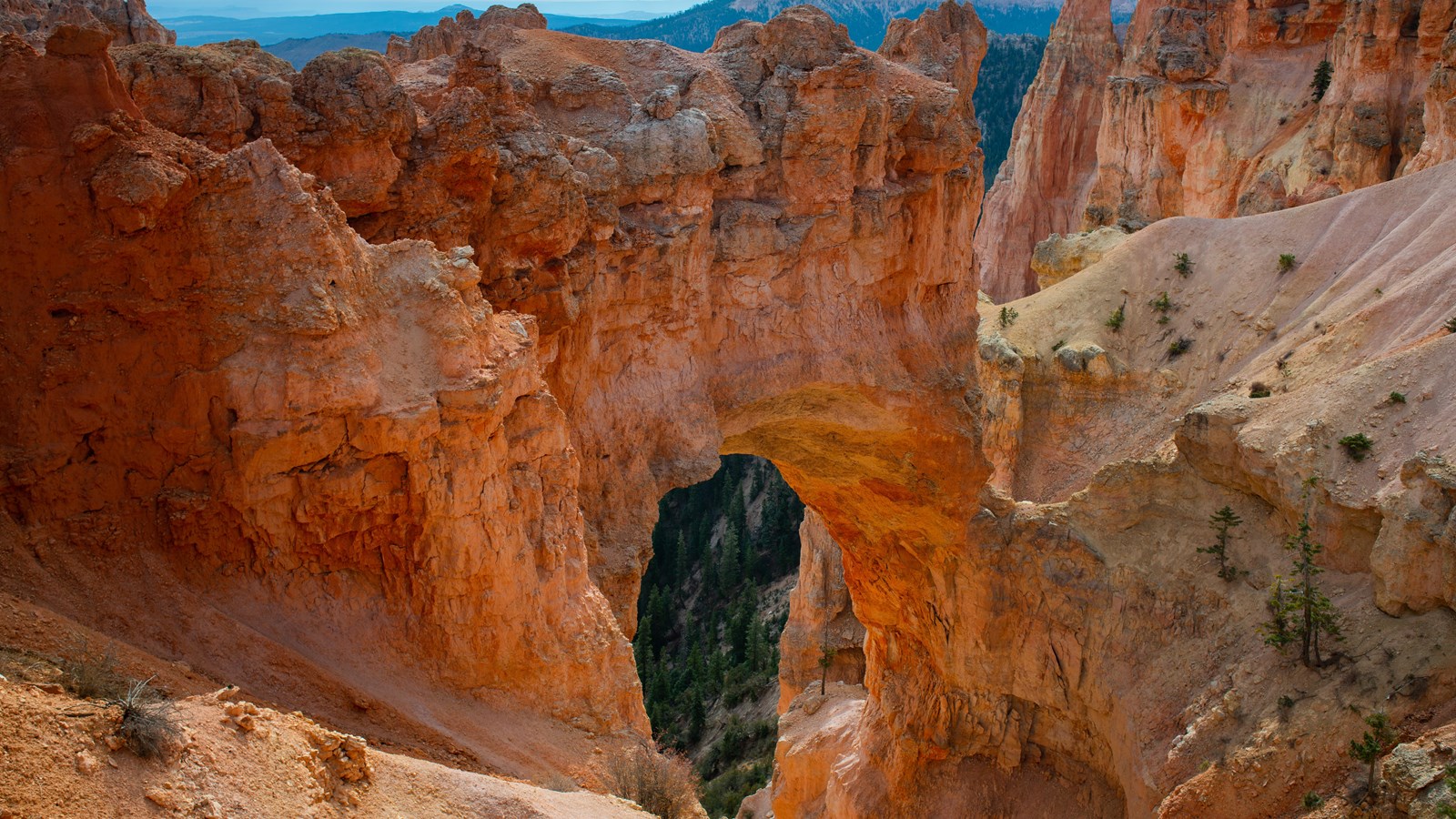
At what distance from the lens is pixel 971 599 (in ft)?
→ 71.4

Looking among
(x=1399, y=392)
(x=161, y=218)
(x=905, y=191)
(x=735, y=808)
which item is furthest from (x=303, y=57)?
(x=1399, y=392)

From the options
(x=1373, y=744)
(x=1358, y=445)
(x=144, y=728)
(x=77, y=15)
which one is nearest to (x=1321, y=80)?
(x=1358, y=445)

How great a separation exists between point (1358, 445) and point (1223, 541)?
2.56 metres

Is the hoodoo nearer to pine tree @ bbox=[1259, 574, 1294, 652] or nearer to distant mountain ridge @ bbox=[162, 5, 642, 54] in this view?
pine tree @ bbox=[1259, 574, 1294, 652]

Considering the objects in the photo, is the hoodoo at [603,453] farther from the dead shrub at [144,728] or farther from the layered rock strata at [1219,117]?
the layered rock strata at [1219,117]

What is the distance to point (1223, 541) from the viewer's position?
61.6 ft

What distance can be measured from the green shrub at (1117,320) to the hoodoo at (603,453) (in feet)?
14.3

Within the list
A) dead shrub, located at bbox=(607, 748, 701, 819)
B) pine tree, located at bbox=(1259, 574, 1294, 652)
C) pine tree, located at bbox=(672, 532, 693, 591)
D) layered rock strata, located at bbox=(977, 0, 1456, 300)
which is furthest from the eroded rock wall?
pine tree, located at bbox=(672, 532, 693, 591)

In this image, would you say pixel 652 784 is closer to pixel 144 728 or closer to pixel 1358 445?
pixel 144 728

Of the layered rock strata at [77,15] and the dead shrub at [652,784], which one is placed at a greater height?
the layered rock strata at [77,15]

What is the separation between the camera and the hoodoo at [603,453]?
31.0 ft

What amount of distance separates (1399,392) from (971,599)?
320 inches

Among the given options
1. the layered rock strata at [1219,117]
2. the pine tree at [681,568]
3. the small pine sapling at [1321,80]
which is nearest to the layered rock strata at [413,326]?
the layered rock strata at [1219,117]

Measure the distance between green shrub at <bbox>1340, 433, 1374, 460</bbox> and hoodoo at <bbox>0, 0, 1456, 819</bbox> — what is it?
207 millimetres
